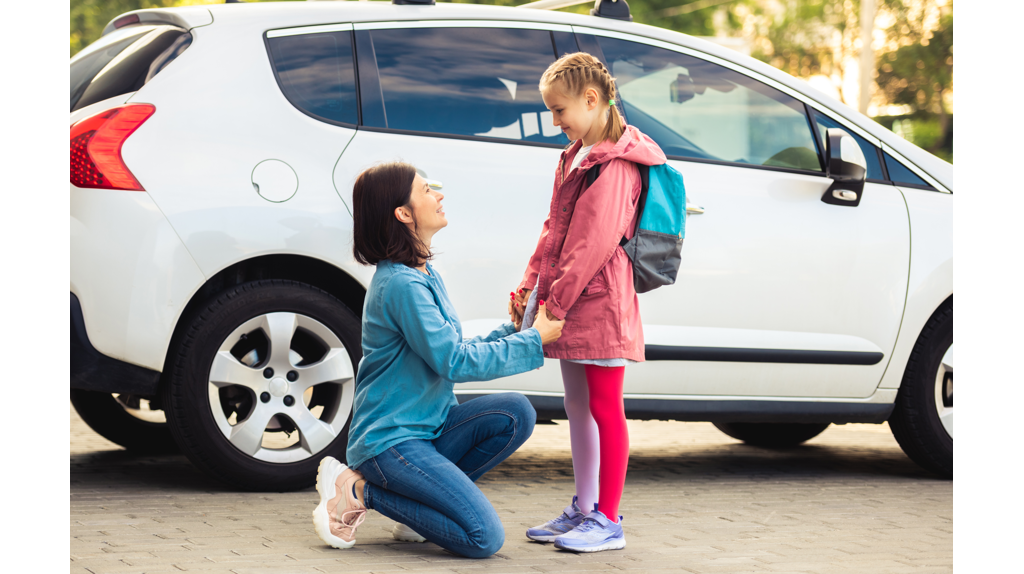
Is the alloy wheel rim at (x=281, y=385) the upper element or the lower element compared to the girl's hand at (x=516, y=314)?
lower

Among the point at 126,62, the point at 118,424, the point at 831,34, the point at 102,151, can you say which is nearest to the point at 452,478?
the point at 102,151

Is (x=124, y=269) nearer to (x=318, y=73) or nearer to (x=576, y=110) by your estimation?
(x=318, y=73)

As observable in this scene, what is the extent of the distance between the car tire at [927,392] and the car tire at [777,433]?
1.06 m

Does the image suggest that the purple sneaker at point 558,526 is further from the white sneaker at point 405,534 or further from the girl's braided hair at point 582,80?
the girl's braided hair at point 582,80

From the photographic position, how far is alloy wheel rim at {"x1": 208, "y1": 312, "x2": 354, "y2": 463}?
3582 millimetres

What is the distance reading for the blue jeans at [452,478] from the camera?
9.62 ft

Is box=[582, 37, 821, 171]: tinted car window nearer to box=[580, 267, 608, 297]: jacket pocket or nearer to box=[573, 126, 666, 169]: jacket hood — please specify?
box=[573, 126, 666, 169]: jacket hood

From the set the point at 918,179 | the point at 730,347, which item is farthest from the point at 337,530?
the point at 918,179

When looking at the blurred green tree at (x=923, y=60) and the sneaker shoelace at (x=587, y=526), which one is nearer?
the sneaker shoelace at (x=587, y=526)

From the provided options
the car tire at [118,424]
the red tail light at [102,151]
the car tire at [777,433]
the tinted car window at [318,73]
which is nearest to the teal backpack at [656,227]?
the tinted car window at [318,73]

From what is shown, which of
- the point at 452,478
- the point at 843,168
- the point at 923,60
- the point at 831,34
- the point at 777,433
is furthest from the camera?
the point at 831,34

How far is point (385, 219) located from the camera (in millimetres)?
3002

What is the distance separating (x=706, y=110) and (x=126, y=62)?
7.21 ft

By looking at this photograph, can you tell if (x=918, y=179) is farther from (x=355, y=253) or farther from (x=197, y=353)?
(x=197, y=353)
